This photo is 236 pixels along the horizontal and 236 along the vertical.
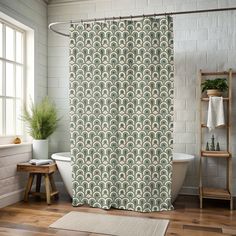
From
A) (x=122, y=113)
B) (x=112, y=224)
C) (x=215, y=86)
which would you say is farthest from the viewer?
(x=215, y=86)

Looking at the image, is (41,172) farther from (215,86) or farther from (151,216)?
(215,86)

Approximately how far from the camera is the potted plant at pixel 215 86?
12.0 ft

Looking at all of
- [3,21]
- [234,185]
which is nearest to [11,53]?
[3,21]

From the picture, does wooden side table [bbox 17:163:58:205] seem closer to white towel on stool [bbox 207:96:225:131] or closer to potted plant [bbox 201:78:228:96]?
white towel on stool [bbox 207:96:225:131]

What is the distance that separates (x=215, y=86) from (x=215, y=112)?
34 centimetres

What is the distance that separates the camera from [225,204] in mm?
3639

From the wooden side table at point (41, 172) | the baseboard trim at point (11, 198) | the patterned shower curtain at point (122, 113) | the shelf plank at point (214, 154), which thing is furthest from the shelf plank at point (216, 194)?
the baseboard trim at point (11, 198)

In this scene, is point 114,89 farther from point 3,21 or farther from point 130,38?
point 3,21

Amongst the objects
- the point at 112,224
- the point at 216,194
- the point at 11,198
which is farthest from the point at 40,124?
the point at 216,194

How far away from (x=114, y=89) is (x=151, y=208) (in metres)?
1.43

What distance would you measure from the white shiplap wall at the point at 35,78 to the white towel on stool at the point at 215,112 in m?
2.45

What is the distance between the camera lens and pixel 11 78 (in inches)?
155

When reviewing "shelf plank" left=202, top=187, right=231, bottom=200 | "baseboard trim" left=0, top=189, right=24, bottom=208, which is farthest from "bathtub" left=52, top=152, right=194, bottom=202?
"baseboard trim" left=0, top=189, right=24, bottom=208

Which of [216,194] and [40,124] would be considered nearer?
[216,194]
